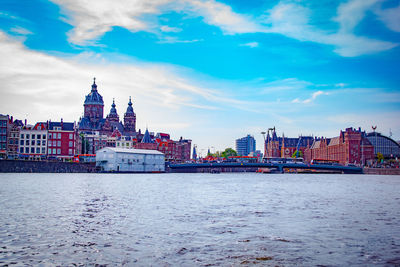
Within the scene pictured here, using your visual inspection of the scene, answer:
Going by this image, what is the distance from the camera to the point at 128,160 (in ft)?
488

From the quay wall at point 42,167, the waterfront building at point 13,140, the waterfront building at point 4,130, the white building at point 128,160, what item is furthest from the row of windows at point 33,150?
the quay wall at point 42,167

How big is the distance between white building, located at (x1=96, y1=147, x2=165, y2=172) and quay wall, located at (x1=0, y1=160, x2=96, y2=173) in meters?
6.80

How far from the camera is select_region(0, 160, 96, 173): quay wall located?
119 meters

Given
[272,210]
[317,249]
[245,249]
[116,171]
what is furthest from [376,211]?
[116,171]

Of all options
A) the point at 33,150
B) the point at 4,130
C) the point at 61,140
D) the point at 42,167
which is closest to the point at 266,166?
the point at 61,140

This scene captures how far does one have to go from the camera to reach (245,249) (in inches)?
822

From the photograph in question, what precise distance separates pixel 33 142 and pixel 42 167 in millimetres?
30260

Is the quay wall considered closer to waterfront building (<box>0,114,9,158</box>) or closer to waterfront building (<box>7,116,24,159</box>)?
waterfront building (<box>7,116,24,159</box>)

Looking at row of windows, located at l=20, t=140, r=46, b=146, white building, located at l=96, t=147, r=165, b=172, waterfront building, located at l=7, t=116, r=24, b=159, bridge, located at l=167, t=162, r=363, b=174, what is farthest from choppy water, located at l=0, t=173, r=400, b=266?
row of windows, located at l=20, t=140, r=46, b=146

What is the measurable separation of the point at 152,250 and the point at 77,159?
143337 mm

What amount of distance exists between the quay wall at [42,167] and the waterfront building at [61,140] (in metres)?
19.5

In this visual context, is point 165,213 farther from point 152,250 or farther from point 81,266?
point 81,266

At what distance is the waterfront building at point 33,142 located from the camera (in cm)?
14938

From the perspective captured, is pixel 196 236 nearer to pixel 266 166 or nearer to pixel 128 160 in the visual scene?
pixel 128 160
